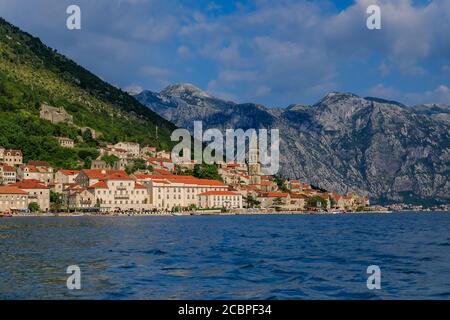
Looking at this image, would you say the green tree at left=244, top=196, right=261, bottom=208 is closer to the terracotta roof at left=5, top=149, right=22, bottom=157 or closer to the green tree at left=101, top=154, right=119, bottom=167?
the green tree at left=101, top=154, right=119, bottom=167

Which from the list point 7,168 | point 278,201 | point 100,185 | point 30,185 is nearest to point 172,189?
point 100,185

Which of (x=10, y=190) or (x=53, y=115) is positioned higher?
(x=53, y=115)

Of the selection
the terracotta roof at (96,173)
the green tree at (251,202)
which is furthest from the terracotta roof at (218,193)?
the terracotta roof at (96,173)

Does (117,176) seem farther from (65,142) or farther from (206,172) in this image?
(206,172)

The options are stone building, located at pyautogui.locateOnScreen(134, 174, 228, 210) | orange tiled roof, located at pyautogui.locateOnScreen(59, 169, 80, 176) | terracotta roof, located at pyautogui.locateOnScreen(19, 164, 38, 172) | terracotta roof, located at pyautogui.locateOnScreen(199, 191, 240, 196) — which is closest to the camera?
terracotta roof, located at pyautogui.locateOnScreen(19, 164, 38, 172)

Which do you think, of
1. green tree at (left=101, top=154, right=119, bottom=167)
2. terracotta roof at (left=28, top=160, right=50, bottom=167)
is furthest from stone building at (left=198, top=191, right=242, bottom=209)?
terracotta roof at (left=28, top=160, right=50, bottom=167)

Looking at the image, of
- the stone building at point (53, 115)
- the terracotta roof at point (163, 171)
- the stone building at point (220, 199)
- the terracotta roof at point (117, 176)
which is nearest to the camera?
the terracotta roof at point (117, 176)

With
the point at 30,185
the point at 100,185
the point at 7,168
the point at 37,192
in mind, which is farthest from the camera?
the point at 7,168

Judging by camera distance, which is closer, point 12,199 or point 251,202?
point 12,199

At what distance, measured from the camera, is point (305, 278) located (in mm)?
25719

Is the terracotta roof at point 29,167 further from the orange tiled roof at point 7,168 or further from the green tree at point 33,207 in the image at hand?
the green tree at point 33,207
